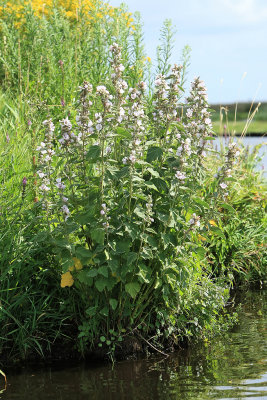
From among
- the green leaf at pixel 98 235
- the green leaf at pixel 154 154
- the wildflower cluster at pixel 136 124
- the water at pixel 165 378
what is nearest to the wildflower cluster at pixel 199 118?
the green leaf at pixel 154 154

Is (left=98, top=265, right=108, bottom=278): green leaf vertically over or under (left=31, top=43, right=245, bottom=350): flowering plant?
under

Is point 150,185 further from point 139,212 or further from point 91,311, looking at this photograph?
point 91,311

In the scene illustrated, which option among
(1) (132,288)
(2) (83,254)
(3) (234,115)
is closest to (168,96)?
(2) (83,254)

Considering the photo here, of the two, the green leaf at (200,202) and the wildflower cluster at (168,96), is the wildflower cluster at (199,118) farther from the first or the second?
the green leaf at (200,202)

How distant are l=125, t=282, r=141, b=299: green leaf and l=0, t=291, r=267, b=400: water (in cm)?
62

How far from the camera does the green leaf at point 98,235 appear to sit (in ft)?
12.9

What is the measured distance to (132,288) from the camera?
408 cm

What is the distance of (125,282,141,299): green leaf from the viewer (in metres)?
4.06

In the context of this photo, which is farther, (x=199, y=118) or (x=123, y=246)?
(x=199, y=118)

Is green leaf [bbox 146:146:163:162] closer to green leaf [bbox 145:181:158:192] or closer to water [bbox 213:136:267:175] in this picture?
green leaf [bbox 145:181:158:192]

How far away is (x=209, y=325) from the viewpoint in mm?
4809

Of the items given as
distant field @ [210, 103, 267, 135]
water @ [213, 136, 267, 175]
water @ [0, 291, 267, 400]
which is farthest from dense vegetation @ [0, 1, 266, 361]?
water @ [213, 136, 267, 175]

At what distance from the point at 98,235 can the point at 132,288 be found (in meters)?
0.46

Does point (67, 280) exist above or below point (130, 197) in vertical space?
below
